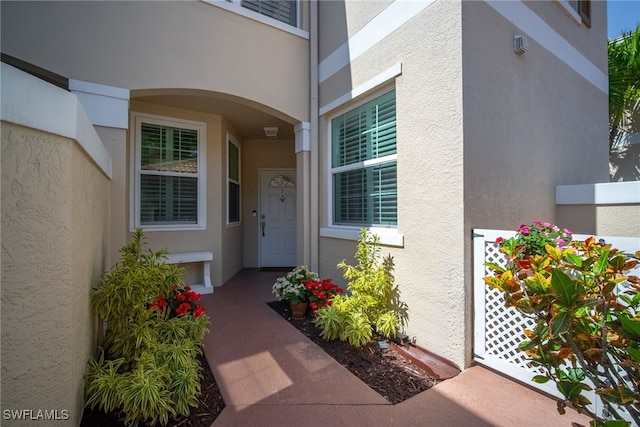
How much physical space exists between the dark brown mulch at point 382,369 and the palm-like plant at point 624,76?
7.07 metres

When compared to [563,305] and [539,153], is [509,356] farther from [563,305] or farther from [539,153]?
[539,153]

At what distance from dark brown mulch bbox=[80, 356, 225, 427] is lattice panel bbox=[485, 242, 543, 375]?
2.41m

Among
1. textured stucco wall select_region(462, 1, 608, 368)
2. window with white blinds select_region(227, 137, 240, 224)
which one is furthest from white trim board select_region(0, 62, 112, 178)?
window with white blinds select_region(227, 137, 240, 224)

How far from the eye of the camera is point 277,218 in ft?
24.5

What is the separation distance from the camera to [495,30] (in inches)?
126

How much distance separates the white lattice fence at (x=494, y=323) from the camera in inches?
103

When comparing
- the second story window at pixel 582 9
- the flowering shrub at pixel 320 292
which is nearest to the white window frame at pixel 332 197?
the flowering shrub at pixel 320 292

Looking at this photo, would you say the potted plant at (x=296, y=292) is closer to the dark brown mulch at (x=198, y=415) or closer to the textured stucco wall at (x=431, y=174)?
the textured stucco wall at (x=431, y=174)

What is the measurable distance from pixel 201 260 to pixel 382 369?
361 cm

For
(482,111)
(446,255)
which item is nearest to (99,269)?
(446,255)

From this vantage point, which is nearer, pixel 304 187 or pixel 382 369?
pixel 382 369

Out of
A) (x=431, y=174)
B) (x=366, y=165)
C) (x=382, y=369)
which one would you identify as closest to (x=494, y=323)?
(x=382, y=369)

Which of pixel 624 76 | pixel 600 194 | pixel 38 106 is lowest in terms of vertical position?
pixel 600 194

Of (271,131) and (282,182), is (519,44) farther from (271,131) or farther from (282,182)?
(282,182)
